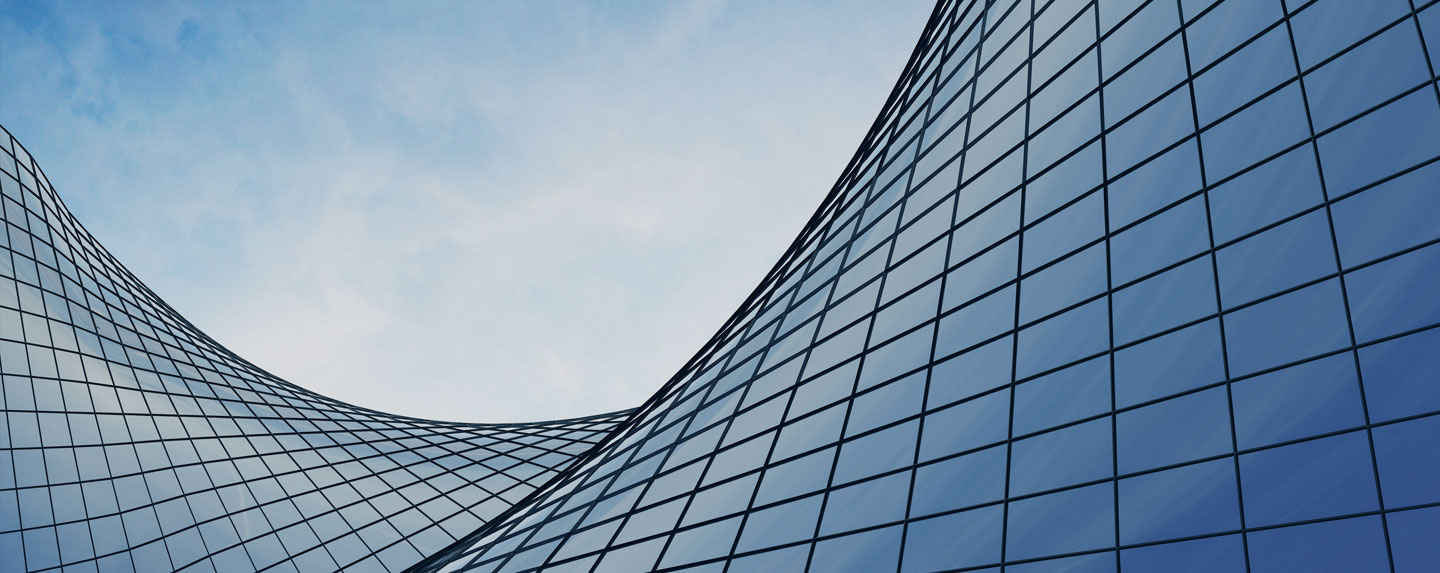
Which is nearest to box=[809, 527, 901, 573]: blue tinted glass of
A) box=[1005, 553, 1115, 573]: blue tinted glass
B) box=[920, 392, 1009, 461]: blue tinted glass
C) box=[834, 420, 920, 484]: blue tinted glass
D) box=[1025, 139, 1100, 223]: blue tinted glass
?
box=[834, 420, 920, 484]: blue tinted glass

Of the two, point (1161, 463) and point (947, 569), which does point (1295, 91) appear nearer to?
point (1161, 463)

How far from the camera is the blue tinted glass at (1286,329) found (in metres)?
17.4

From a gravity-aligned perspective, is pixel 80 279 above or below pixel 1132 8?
below

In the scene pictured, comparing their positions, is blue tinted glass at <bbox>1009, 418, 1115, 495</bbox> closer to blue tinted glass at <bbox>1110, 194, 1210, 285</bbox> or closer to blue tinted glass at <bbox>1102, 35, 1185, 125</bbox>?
blue tinted glass at <bbox>1110, 194, 1210, 285</bbox>

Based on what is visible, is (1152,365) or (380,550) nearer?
(1152,365)

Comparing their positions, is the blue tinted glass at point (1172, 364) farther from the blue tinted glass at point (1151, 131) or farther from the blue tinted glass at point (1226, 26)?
the blue tinted glass at point (1226, 26)

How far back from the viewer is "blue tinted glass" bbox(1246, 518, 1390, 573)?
15.9 metres

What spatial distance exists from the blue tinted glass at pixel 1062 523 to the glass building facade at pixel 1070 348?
0.27 feet

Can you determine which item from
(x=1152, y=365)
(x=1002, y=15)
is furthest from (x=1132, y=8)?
(x=1152, y=365)

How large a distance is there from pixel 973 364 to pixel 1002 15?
12505mm

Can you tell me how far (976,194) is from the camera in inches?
1059

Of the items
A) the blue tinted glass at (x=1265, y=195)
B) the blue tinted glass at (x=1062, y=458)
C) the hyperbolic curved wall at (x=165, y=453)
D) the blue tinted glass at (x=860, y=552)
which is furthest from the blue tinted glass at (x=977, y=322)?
the hyperbolic curved wall at (x=165, y=453)

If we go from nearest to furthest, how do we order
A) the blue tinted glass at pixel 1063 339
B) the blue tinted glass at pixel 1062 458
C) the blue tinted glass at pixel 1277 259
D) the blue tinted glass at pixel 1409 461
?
the blue tinted glass at pixel 1409 461 → the blue tinted glass at pixel 1277 259 → the blue tinted glass at pixel 1062 458 → the blue tinted glass at pixel 1063 339

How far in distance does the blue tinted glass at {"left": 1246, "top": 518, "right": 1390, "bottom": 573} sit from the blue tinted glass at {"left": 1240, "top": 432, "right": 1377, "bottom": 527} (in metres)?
0.42
